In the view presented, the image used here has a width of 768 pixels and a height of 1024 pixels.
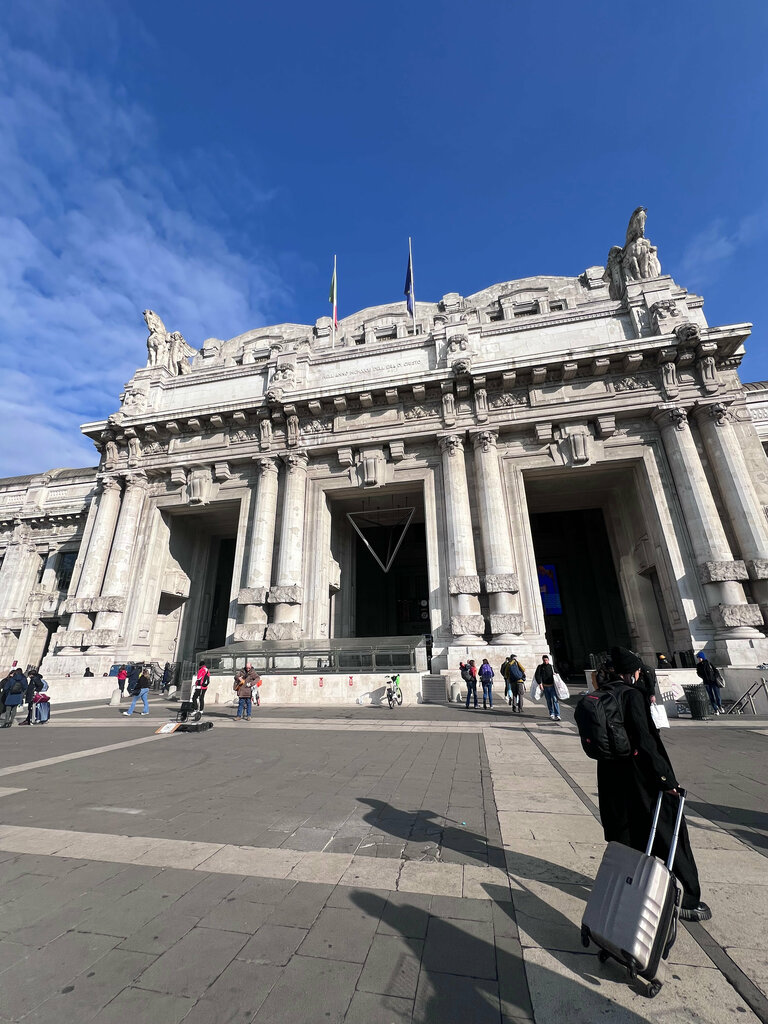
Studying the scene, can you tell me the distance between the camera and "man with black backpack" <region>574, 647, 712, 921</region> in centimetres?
271

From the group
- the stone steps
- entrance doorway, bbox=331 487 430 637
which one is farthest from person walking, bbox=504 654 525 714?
entrance doorway, bbox=331 487 430 637

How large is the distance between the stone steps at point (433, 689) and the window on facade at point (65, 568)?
27.4 meters

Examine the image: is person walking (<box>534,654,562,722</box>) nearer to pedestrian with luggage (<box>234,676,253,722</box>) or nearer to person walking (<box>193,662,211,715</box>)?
pedestrian with luggage (<box>234,676,253,722</box>)

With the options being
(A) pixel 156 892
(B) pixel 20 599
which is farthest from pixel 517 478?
(B) pixel 20 599

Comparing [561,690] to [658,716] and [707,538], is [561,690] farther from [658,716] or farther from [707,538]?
[707,538]

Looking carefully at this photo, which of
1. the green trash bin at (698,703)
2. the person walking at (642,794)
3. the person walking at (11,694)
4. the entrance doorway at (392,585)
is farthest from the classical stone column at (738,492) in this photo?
the person walking at (11,694)

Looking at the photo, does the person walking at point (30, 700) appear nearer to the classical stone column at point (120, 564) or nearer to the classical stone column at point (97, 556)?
the classical stone column at point (120, 564)

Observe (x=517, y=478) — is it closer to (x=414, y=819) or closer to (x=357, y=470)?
(x=357, y=470)

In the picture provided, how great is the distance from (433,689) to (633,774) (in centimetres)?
1378

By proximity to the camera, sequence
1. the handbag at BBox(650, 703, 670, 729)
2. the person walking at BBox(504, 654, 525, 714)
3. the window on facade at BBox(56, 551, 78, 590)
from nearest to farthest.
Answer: the handbag at BBox(650, 703, 670, 729)
the person walking at BBox(504, 654, 525, 714)
the window on facade at BBox(56, 551, 78, 590)

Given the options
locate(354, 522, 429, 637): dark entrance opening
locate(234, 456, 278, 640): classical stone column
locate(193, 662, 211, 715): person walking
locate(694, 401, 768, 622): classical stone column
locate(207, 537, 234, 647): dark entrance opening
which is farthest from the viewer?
locate(354, 522, 429, 637): dark entrance opening

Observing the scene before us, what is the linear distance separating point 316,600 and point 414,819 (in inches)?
669

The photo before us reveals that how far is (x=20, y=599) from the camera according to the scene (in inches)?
1174

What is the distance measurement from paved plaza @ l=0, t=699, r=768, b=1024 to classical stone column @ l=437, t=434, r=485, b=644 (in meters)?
11.0
